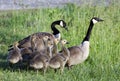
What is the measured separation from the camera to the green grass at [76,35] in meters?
9.05

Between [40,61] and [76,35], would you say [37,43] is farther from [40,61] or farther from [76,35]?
[76,35]

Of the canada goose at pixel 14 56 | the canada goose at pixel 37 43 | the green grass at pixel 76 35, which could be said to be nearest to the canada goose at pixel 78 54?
the green grass at pixel 76 35

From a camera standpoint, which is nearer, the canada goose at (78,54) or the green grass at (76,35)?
the green grass at (76,35)

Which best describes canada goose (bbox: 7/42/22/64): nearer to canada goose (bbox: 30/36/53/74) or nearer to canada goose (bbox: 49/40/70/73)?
canada goose (bbox: 30/36/53/74)

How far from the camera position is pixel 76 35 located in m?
11.8

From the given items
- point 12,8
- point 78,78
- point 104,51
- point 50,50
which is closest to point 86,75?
point 78,78

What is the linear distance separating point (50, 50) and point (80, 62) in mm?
804

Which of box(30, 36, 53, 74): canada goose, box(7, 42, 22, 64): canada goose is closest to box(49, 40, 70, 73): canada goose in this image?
box(30, 36, 53, 74): canada goose

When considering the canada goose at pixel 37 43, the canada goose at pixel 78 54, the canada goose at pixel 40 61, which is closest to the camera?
the canada goose at pixel 40 61

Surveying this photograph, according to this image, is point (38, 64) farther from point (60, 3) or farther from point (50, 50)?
point (60, 3)

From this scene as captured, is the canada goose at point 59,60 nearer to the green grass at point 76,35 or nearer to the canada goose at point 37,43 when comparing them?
the green grass at point 76,35

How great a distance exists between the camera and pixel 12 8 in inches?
619

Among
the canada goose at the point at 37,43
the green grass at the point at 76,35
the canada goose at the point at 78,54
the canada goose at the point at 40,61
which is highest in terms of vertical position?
the canada goose at the point at 37,43

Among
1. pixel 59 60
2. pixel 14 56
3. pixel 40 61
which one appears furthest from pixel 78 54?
pixel 14 56
